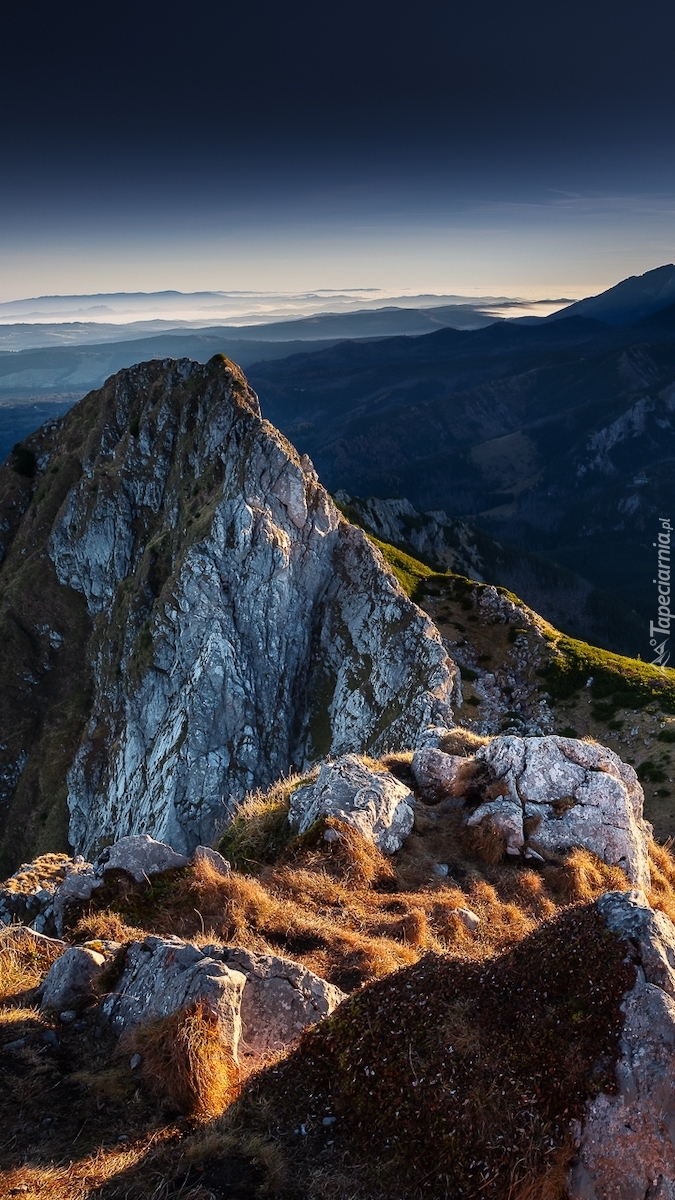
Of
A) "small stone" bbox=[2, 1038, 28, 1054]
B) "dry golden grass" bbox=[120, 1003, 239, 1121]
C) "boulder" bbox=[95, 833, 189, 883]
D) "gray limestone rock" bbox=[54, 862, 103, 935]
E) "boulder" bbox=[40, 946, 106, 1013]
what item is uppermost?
"dry golden grass" bbox=[120, 1003, 239, 1121]

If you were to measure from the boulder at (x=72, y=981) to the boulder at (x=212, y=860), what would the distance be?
10.1 ft

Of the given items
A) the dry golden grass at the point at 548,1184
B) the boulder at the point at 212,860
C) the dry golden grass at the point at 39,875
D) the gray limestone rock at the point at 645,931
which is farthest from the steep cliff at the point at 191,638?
the dry golden grass at the point at 548,1184

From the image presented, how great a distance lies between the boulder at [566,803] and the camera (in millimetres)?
15977

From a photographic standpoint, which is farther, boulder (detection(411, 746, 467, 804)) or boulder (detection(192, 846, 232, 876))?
boulder (detection(411, 746, 467, 804))

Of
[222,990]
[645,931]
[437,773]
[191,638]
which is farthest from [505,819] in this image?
[191,638]

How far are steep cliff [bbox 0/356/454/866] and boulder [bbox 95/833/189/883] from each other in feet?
105

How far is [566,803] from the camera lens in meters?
16.8

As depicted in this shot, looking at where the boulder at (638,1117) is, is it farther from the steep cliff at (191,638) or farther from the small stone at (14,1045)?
the steep cliff at (191,638)

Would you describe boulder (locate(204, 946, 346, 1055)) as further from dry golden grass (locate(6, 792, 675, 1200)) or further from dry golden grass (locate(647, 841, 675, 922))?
dry golden grass (locate(647, 841, 675, 922))

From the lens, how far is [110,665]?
79562mm

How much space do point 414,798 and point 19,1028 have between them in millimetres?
10700

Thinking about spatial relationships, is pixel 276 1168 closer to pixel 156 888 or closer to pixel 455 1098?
pixel 455 1098

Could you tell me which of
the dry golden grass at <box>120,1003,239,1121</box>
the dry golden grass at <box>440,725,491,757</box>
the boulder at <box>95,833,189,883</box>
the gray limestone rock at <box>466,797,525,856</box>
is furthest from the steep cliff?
the dry golden grass at <box>120,1003,239,1121</box>

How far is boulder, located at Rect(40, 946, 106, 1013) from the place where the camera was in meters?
9.21
